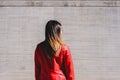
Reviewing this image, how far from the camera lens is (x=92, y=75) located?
9820 mm

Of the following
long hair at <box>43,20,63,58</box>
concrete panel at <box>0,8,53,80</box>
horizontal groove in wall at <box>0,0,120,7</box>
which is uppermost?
horizontal groove in wall at <box>0,0,120,7</box>

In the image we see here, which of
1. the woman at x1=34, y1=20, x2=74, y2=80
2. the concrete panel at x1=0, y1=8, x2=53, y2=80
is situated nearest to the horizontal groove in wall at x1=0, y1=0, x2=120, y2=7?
the concrete panel at x1=0, y1=8, x2=53, y2=80

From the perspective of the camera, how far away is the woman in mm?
4027

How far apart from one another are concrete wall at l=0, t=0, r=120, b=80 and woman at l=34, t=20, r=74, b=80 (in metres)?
5.68

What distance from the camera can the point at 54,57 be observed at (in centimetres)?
407

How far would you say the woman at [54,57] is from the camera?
13.2 ft

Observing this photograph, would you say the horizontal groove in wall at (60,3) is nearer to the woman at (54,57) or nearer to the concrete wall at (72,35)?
the concrete wall at (72,35)

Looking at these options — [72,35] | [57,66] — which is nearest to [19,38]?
[72,35]

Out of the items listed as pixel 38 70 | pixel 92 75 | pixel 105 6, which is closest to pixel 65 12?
pixel 105 6

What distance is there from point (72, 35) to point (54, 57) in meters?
5.82

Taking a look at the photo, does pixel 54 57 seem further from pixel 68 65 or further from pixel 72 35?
pixel 72 35

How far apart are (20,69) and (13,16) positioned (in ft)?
4.49

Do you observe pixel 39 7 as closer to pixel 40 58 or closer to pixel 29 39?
pixel 29 39

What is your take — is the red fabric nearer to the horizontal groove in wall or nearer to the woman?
the woman
